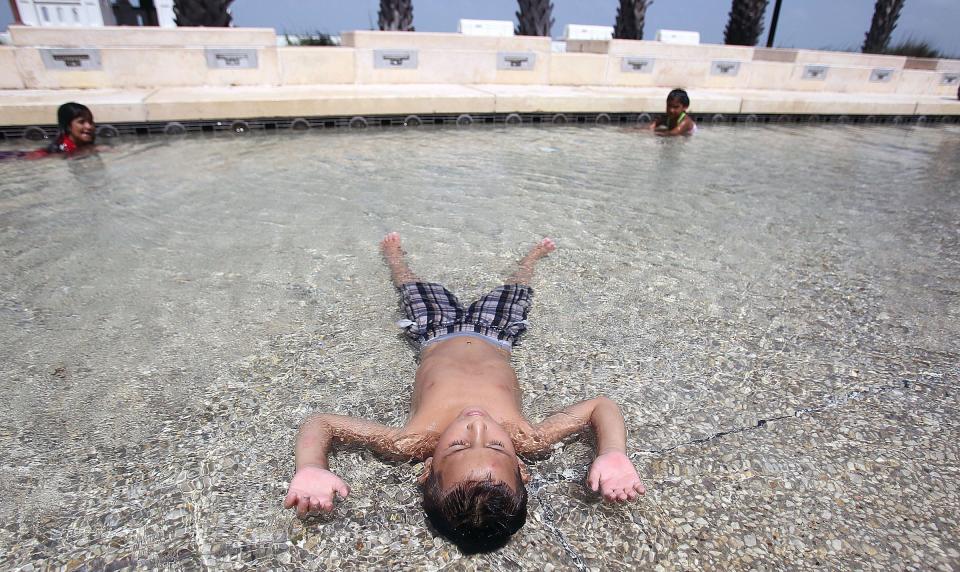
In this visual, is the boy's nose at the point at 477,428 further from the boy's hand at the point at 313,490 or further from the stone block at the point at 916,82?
the stone block at the point at 916,82

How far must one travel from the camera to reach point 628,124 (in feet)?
35.4

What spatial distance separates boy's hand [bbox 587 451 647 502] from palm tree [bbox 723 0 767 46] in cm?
1998

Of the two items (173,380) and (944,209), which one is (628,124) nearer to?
(944,209)

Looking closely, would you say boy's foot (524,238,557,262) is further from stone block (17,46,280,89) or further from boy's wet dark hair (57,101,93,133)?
stone block (17,46,280,89)

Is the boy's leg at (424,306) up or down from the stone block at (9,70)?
down

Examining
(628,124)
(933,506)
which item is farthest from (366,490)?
(628,124)

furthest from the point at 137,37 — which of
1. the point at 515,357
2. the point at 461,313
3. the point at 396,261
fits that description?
the point at 515,357

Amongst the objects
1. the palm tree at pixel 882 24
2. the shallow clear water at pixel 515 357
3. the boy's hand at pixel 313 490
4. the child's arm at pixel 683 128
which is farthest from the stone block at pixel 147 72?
the palm tree at pixel 882 24

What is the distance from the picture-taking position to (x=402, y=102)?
930 centimetres

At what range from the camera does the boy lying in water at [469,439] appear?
6.42ft

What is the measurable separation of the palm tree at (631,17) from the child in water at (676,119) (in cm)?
882

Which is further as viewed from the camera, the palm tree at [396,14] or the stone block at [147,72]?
the palm tree at [396,14]

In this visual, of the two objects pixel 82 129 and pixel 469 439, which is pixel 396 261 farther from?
pixel 82 129

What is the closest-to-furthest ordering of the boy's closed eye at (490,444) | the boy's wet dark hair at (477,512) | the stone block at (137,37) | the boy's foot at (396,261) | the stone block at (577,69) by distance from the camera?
the boy's wet dark hair at (477,512) → the boy's closed eye at (490,444) → the boy's foot at (396,261) → the stone block at (137,37) → the stone block at (577,69)
